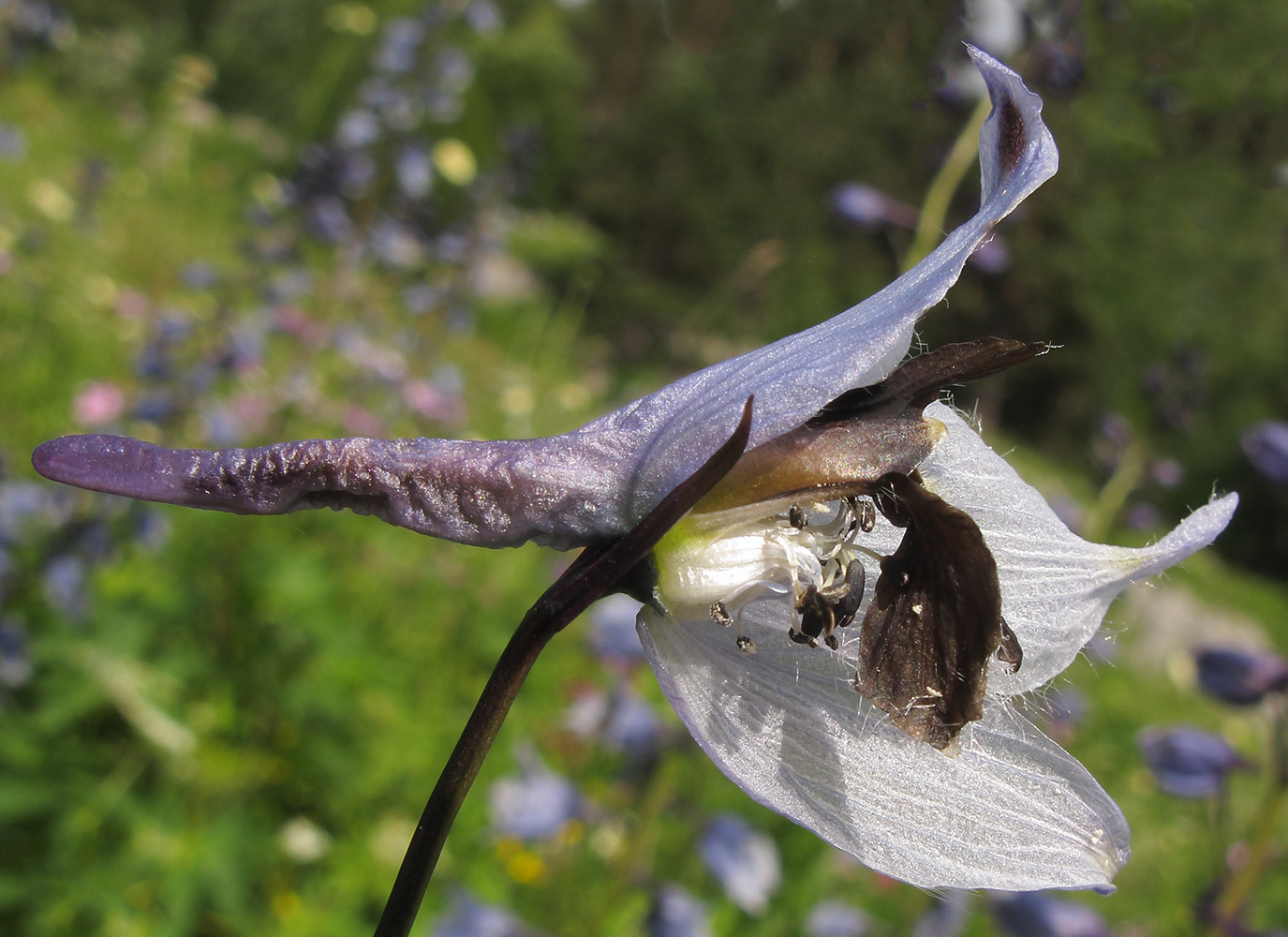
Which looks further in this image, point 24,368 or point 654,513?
point 24,368

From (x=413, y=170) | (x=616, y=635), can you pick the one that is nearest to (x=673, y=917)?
(x=616, y=635)

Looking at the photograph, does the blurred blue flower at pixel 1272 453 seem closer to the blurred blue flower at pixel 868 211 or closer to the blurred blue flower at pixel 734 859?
the blurred blue flower at pixel 868 211

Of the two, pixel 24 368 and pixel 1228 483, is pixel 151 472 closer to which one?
pixel 24 368

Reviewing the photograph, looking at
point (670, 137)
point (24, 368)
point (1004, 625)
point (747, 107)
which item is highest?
point (1004, 625)

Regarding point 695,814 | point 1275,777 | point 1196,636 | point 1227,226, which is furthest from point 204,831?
point 1196,636

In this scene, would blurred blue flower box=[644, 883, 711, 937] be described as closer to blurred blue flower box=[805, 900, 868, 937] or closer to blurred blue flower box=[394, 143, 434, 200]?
blurred blue flower box=[805, 900, 868, 937]

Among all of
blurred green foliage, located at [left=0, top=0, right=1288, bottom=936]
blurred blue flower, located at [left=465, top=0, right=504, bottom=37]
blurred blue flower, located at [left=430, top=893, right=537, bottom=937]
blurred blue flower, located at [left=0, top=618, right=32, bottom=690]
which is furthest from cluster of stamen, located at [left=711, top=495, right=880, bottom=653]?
blurred blue flower, located at [left=465, top=0, right=504, bottom=37]

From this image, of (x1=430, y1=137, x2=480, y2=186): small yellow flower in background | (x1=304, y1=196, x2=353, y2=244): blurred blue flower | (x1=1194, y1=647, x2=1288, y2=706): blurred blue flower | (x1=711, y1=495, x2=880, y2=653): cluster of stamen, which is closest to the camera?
(x1=711, y1=495, x2=880, y2=653): cluster of stamen
